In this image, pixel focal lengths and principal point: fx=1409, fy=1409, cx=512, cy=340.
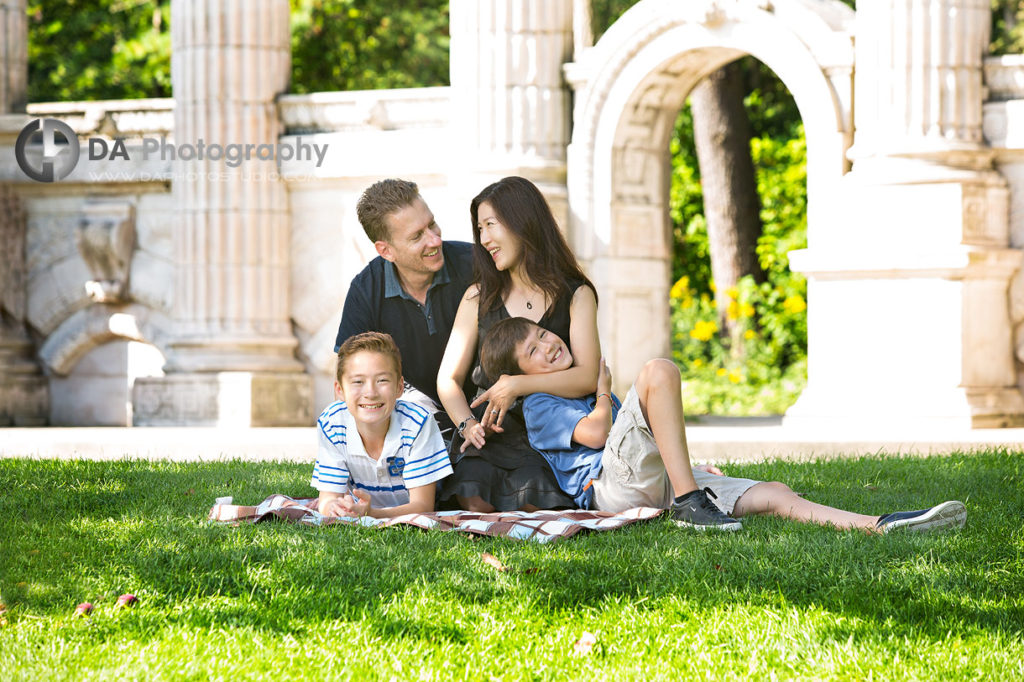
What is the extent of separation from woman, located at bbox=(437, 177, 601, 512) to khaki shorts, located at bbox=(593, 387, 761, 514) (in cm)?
29

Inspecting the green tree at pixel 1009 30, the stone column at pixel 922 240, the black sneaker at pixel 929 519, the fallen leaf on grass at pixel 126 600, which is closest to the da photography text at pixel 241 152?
the stone column at pixel 922 240

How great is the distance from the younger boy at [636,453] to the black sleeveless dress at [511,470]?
71 millimetres

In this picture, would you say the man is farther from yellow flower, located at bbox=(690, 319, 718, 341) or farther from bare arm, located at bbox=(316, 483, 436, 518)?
yellow flower, located at bbox=(690, 319, 718, 341)

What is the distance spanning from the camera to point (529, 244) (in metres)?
5.69

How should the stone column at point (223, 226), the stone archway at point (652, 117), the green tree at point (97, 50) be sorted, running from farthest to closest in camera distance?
the green tree at point (97, 50) < the stone column at point (223, 226) < the stone archway at point (652, 117)

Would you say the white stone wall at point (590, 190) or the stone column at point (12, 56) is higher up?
the stone column at point (12, 56)

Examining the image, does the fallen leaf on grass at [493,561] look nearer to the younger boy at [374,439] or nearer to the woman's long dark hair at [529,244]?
the younger boy at [374,439]

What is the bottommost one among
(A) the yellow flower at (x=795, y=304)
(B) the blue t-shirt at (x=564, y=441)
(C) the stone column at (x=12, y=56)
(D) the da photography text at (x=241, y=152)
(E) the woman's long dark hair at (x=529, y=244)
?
(B) the blue t-shirt at (x=564, y=441)

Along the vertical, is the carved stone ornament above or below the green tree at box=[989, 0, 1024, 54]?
below

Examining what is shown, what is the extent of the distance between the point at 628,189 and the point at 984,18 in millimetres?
3018

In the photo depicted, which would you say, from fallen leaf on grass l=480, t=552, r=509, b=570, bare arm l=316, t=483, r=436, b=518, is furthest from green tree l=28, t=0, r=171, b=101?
fallen leaf on grass l=480, t=552, r=509, b=570

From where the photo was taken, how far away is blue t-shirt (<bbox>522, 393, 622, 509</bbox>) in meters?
5.50

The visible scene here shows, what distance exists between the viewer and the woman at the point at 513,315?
220 inches

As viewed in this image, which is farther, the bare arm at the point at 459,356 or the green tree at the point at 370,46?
the green tree at the point at 370,46
